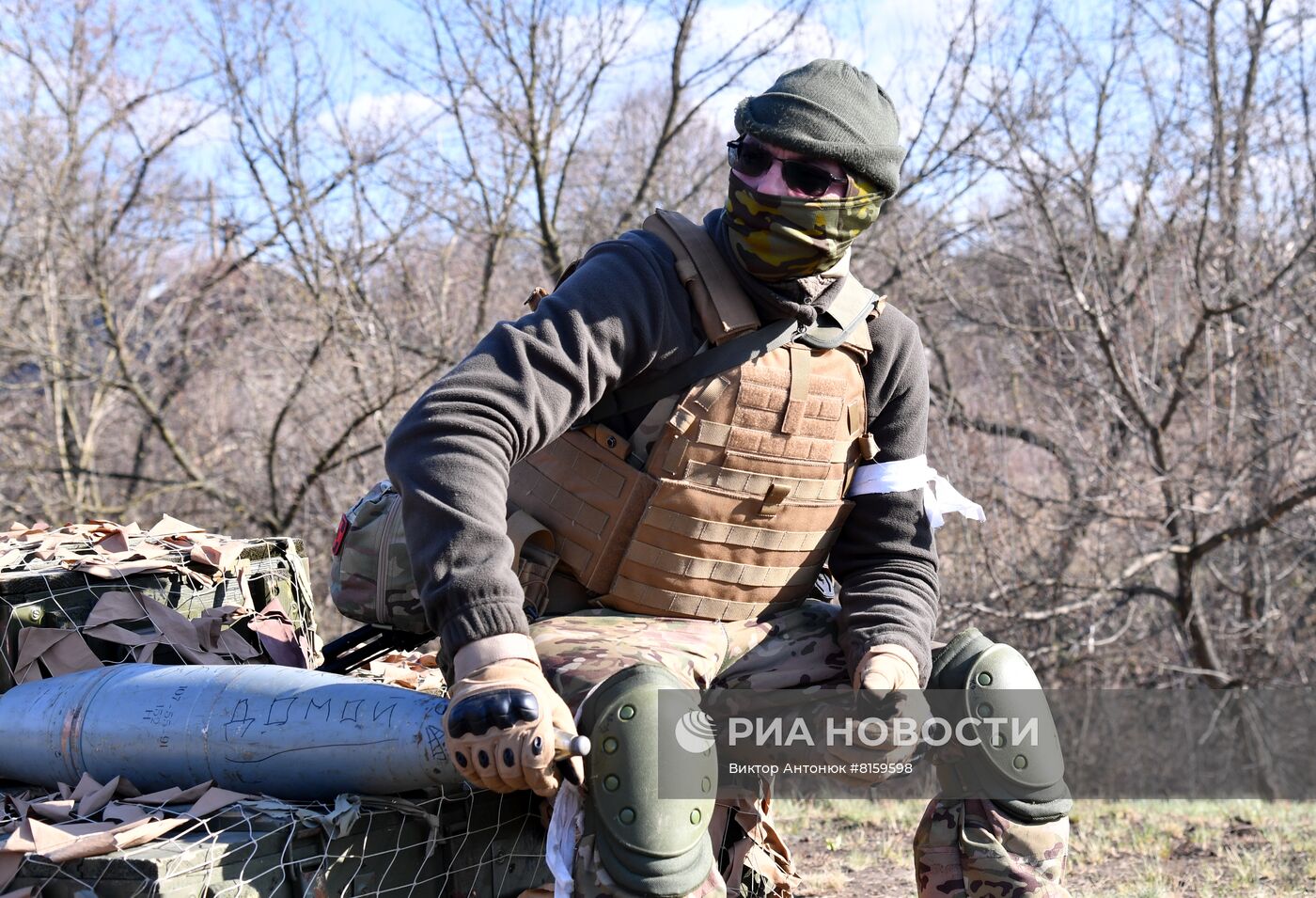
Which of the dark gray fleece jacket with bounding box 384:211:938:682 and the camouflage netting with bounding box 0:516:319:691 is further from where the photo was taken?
the camouflage netting with bounding box 0:516:319:691

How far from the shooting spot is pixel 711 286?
2.71 m

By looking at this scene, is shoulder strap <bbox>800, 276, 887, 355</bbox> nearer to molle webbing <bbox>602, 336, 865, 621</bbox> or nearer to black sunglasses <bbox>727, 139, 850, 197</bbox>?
molle webbing <bbox>602, 336, 865, 621</bbox>

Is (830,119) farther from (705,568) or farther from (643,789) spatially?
(643,789)

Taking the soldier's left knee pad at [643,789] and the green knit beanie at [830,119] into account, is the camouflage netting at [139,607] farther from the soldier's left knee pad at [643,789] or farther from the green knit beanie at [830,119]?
the green knit beanie at [830,119]

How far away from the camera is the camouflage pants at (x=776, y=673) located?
250 centimetres

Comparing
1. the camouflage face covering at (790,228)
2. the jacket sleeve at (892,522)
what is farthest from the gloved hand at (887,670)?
the camouflage face covering at (790,228)

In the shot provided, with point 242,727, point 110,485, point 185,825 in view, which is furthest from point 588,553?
point 110,485

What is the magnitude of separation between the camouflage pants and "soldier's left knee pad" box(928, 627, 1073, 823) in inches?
1.8

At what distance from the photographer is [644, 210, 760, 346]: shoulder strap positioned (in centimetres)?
269

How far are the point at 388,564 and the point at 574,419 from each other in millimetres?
592

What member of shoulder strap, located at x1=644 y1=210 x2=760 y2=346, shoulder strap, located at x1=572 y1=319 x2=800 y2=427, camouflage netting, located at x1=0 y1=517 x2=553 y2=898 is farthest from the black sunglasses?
camouflage netting, located at x1=0 y1=517 x2=553 y2=898

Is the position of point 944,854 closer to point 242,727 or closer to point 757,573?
point 757,573

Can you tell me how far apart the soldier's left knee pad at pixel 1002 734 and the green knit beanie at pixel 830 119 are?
1051mm

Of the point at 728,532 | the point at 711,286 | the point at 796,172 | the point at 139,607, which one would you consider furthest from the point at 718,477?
the point at 139,607
